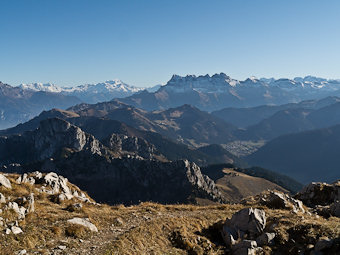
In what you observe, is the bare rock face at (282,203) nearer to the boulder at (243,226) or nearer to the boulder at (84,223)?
the boulder at (243,226)

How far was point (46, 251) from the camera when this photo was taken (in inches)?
834

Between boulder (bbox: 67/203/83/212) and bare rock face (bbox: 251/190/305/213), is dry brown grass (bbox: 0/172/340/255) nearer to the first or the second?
boulder (bbox: 67/203/83/212)

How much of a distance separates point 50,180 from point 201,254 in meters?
32.1

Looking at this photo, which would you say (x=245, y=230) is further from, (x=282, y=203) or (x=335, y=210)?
(x=335, y=210)

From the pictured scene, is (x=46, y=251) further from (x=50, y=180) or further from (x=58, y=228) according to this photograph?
(x=50, y=180)

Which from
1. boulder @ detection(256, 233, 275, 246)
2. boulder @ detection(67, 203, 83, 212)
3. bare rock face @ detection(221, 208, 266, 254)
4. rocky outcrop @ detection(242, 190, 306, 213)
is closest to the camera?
boulder @ detection(256, 233, 275, 246)

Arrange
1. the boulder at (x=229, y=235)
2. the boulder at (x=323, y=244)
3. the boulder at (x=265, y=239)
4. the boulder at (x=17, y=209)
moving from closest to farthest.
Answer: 1. the boulder at (x=323, y=244)
2. the boulder at (x=265, y=239)
3. the boulder at (x=17, y=209)
4. the boulder at (x=229, y=235)

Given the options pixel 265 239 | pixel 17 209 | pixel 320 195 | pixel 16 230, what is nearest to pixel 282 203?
pixel 320 195

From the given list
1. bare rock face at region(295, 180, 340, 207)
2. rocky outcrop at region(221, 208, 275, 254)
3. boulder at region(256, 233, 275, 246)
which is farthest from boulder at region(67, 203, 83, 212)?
bare rock face at region(295, 180, 340, 207)

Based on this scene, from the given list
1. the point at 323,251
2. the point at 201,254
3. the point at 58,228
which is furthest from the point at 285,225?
the point at 58,228

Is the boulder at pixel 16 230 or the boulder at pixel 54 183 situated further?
A: the boulder at pixel 54 183

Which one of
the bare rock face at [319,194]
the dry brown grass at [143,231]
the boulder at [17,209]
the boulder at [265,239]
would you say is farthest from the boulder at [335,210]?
the boulder at [17,209]

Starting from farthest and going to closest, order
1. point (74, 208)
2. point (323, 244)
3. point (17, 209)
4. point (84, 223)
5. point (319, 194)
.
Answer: point (319, 194) < point (74, 208) < point (84, 223) < point (17, 209) < point (323, 244)

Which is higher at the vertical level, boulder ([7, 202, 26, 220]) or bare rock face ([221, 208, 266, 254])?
boulder ([7, 202, 26, 220])
